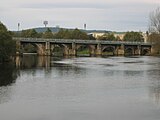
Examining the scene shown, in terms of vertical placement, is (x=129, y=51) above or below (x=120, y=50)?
below

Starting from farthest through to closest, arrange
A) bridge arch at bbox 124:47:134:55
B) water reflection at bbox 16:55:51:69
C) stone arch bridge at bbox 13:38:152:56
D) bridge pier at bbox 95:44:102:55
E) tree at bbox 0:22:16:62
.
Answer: bridge arch at bbox 124:47:134:55
bridge pier at bbox 95:44:102:55
stone arch bridge at bbox 13:38:152:56
tree at bbox 0:22:16:62
water reflection at bbox 16:55:51:69

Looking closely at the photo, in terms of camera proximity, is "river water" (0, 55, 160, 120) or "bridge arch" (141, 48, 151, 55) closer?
"river water" (0, 55, 160, 120)

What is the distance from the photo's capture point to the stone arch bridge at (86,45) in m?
137

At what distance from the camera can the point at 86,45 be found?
155m

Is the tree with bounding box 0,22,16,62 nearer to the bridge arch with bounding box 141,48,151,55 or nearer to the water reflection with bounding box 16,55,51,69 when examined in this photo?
the water reflection with bounding box 16,55,51,69

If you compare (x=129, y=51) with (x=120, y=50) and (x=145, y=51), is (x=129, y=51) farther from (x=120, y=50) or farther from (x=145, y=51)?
(x=120, y=50)

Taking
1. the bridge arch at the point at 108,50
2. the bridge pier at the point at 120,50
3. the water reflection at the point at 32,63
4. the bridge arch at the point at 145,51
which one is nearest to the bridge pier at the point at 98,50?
the bridge pier at the point at 120,50

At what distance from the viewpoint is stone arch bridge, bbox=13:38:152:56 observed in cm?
13738

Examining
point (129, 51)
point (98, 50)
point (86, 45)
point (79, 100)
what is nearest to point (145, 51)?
point (129, 51)

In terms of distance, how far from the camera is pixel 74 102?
34750mm

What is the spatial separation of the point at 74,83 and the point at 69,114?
746 inches

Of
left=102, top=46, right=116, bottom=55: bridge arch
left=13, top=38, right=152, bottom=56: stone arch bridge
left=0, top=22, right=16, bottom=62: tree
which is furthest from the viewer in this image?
left=102, top=46, right=116, bottom=55: bridge arch

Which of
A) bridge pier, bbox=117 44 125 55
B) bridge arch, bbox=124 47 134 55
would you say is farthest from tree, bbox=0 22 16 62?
bridge arch, bbox=124 47 134 55

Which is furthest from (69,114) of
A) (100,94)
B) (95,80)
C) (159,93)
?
(95,80)
